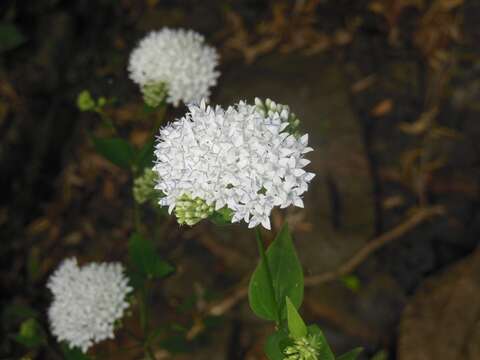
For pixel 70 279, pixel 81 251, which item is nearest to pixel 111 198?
pixel 81 251

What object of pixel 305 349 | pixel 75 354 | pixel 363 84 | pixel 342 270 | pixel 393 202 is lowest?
pixel 305 349

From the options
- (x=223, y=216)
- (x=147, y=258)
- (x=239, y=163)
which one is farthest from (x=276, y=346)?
(x=147, y=258)

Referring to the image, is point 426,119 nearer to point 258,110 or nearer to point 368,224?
point 368,224

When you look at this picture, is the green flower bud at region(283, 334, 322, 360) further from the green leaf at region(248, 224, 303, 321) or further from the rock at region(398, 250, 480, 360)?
the rock at region(398, 250, 480, 360)

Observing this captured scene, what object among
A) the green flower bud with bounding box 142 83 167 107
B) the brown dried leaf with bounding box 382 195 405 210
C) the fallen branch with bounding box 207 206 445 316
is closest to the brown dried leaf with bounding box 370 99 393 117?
the brown dried leaf with bounding box 382 195 405 210

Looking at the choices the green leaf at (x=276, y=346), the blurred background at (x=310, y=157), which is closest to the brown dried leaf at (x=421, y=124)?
the blurred background at (x=310, y=157)

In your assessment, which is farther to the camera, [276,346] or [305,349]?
[276,346]

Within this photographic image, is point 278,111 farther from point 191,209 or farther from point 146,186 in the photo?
point 146,186
